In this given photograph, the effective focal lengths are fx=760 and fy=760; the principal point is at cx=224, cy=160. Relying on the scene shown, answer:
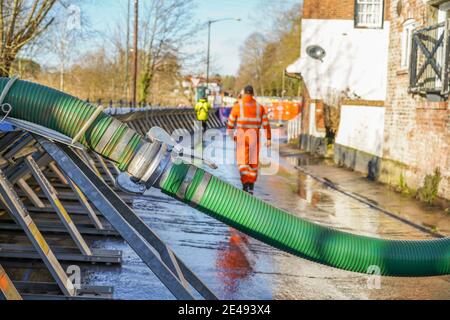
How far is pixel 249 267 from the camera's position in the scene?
311 inches

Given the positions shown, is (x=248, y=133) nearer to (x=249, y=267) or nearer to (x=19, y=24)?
(x=249, y=267)

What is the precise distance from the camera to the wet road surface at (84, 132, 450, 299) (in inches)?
270

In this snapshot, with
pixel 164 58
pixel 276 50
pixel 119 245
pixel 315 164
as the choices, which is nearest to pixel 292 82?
pixel 276 50

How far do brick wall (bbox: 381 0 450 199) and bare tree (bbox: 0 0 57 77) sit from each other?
9.67 meters

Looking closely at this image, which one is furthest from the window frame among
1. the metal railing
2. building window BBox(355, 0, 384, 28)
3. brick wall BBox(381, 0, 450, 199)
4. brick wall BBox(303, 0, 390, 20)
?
the metal railing

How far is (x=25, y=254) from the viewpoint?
7406 mm

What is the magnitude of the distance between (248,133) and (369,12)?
18.0 metres

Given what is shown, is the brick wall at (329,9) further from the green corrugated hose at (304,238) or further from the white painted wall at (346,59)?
the green corrugated hose at (304,238)

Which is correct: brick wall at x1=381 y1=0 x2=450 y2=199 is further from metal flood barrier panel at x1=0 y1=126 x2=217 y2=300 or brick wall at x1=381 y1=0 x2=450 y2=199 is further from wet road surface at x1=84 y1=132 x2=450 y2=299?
metal flood barrier panel at x1=0 y1=126 x2=217 y2=300

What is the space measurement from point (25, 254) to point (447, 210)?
7.87m

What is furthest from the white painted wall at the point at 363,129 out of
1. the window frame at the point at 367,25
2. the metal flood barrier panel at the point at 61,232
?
the metal flood barrier panel at the point at 61,232

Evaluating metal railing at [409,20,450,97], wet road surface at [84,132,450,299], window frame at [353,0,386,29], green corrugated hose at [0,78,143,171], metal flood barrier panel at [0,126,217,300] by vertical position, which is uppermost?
window frame at [353,0,386,29]

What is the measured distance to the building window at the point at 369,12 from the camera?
92.9 feet
